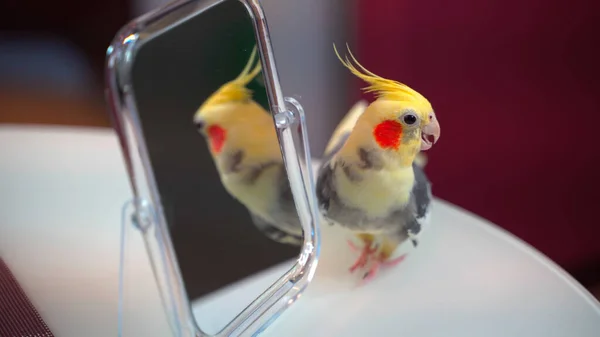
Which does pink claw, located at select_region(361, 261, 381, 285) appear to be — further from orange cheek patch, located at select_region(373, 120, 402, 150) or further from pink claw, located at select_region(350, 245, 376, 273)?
orange cheek patch, located at select_region(373, 120, 402, 150)

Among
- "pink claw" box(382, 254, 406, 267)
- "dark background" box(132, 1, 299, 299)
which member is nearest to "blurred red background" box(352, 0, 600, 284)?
"dark background" box(132, 1, 299, 299)

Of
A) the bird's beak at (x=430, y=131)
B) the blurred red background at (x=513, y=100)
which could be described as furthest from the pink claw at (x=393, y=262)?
the blurred red background at (x=513, y=100)

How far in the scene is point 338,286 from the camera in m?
0.54

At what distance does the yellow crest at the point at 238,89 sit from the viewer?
1.65 ft

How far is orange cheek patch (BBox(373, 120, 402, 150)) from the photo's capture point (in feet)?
1.43

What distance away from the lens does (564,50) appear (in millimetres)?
1019

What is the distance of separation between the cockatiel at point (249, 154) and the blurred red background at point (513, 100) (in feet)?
1.54

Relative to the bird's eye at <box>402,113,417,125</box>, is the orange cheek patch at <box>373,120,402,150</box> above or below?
below

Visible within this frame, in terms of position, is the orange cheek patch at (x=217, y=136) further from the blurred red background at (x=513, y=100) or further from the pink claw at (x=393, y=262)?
the blurred red background at (x=513, y=100)

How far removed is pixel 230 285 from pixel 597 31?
82 cm

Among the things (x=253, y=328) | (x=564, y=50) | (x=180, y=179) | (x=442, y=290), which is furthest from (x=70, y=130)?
(x=564, y=50)

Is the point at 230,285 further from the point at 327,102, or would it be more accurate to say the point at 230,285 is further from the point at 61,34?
the point at 61,34

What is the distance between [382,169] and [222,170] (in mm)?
198

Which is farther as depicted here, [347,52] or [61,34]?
[61,34]
